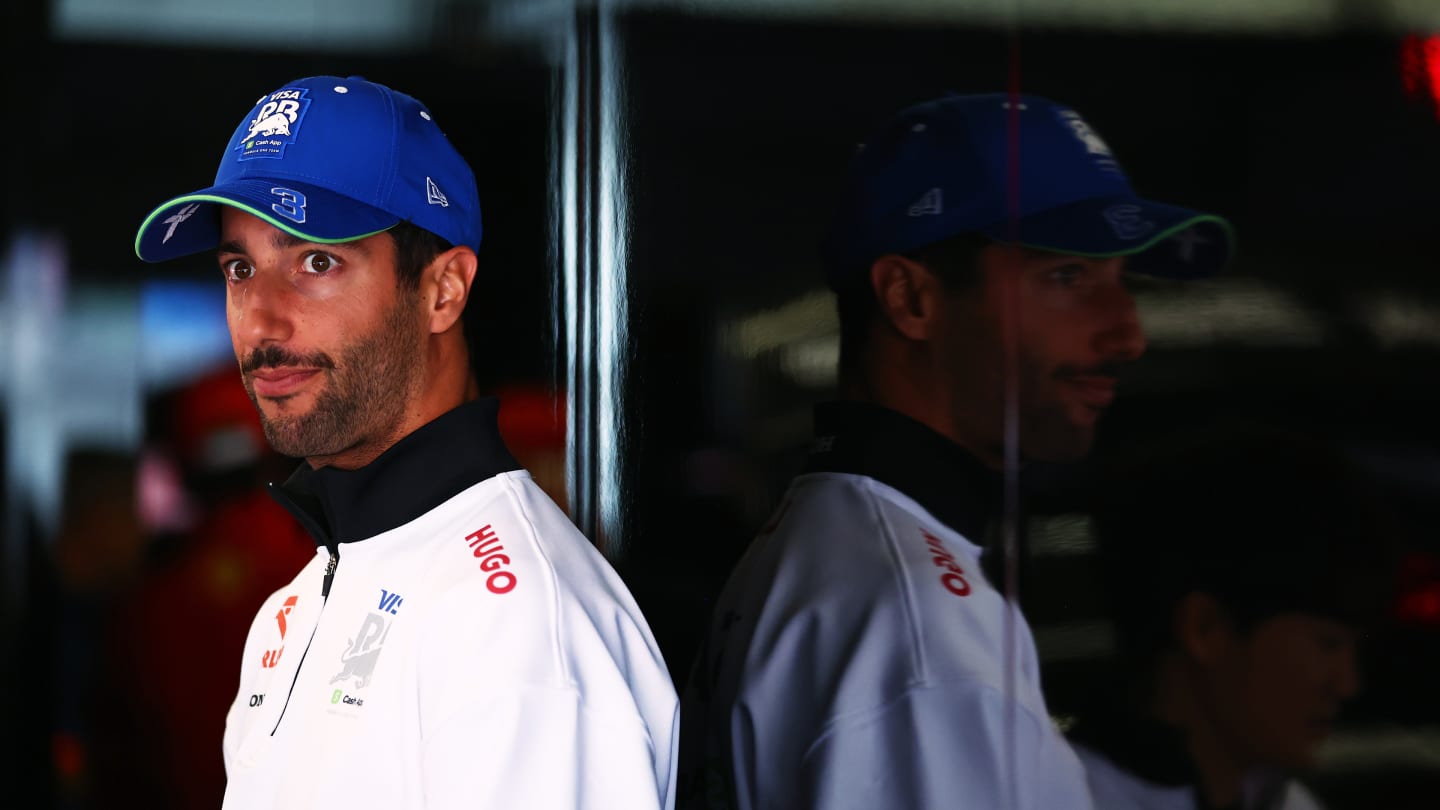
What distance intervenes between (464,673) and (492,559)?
0.12 metres

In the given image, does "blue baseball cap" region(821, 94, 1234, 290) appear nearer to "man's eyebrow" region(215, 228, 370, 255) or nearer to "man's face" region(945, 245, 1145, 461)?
"man's face" region(945, 245, 1145, 461)

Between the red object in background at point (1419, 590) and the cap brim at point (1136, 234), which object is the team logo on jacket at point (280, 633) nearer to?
the cap brim at point (1136, 234)

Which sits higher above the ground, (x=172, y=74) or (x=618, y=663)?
(x=172, y=74)

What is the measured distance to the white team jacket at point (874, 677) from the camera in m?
1.19

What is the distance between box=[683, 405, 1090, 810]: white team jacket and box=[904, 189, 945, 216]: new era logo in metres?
0.20

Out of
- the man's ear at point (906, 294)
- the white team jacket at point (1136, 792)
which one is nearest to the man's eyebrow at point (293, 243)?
the man's ear at point (906, 294)

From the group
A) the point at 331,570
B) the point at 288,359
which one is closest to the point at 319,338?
the point at 288,359

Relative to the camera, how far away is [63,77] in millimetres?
1993

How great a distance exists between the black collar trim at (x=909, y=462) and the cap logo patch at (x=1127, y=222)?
236 millimetres

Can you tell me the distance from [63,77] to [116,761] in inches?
38.6

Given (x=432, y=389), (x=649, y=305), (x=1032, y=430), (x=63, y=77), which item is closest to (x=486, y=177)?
(x=649, y=305)

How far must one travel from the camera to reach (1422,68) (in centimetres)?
92

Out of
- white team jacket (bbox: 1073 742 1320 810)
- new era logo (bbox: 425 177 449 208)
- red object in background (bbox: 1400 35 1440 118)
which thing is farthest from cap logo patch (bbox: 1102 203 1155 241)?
new era logo (bbox: 425 177 449 208)

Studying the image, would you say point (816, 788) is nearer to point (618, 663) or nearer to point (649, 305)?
point (618, 663)
